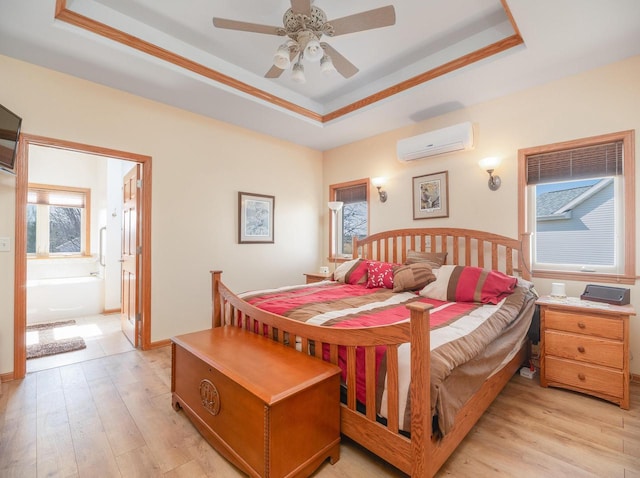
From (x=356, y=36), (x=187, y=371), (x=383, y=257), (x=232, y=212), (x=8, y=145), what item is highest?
(x=356, y=36)

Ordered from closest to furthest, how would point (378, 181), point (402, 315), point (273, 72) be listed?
point (402, 315)
point (273, 72)
point (378, 181)

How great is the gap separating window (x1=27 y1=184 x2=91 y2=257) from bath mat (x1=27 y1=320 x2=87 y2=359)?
1.79m

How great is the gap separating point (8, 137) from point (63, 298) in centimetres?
298

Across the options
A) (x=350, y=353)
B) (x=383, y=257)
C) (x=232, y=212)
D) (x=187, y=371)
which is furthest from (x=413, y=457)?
(x=232, y=212)

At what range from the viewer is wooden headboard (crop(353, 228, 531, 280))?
9.52ft

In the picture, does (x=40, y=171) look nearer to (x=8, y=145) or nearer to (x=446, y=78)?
(x=8, y=145)

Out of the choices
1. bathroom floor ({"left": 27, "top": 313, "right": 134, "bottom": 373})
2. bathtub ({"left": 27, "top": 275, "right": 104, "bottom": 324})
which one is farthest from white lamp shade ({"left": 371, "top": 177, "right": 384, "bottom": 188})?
bathtub ({"left": 27, "top": 275, "right": 104, "bottom": 324})

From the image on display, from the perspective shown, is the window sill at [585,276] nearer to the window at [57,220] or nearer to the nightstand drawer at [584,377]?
the nightstand drawer at [584,377]

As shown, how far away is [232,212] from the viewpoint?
3896 millimetres

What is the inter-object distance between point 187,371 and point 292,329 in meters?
0.72

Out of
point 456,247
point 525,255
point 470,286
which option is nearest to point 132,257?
point 470,286

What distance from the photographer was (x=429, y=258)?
327 centimetres

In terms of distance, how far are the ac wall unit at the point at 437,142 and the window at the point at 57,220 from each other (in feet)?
18.3

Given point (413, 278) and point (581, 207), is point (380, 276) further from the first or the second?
point (581, 207)
